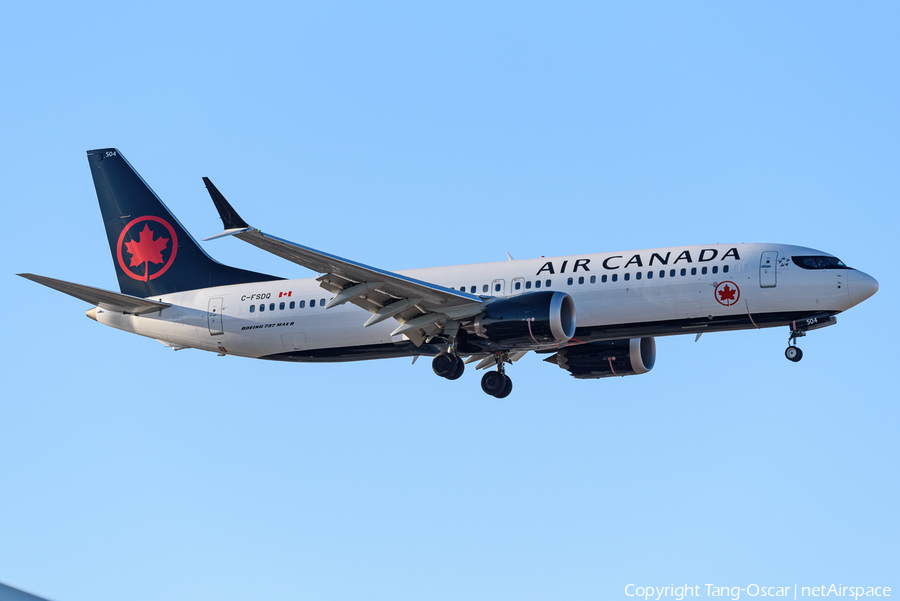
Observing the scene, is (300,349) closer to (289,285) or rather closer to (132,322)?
(289,285)

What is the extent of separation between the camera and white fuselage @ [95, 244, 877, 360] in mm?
33281

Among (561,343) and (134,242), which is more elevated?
(134,242)

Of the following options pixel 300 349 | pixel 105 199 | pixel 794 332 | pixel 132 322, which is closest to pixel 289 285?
pixel 300 349

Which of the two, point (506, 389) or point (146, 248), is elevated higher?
point (146, 248)

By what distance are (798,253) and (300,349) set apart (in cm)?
1649

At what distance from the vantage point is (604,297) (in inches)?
1353

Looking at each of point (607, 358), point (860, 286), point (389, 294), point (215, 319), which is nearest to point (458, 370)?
point (389, 294)

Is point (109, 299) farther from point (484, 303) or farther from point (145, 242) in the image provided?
point (484, 303)

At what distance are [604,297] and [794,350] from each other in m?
5.98

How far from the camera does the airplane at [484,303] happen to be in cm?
3312

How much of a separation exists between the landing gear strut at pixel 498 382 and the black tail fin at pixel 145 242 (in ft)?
27.6

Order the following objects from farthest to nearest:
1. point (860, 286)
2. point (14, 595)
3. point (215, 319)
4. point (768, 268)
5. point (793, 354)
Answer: point (215, 319), point (793, 354), point (768, 268), point (860, 286), point (14, 595)

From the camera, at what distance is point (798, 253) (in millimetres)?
33844

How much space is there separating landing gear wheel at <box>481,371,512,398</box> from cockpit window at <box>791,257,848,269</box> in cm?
1054
